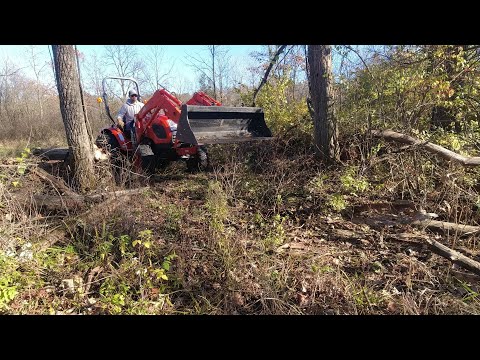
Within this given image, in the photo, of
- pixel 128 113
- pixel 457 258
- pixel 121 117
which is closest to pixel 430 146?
pixel 457 258

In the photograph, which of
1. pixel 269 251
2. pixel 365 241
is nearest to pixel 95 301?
pixel 269 251

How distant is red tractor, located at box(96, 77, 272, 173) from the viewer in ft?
17.1

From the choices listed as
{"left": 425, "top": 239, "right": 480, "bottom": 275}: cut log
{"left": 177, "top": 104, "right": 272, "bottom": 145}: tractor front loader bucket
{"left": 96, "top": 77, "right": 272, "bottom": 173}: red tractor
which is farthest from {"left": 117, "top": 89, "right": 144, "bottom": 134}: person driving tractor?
{"left": 425, "top": 239, "right": 480, "bottom": 275}: cut log

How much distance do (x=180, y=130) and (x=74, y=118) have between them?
195 cm

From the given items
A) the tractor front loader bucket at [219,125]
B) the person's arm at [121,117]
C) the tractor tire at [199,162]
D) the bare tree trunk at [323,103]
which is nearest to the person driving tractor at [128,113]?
the person's arm at [121,117]

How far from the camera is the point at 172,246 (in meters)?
3.74

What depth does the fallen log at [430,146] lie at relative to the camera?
4455mm

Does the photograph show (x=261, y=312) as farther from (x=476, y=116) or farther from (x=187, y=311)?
(x=476, y=116)

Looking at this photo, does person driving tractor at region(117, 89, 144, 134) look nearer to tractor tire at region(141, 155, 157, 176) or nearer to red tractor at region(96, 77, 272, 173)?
red tractor at region(96, 77, 272, 173)

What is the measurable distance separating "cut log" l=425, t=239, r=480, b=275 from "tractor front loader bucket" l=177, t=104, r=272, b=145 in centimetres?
343

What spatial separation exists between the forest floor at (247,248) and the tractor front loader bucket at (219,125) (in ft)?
3.08

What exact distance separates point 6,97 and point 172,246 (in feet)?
87.6

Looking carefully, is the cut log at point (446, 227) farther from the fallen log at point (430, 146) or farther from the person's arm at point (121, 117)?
the person's arm at point (121, 117)
